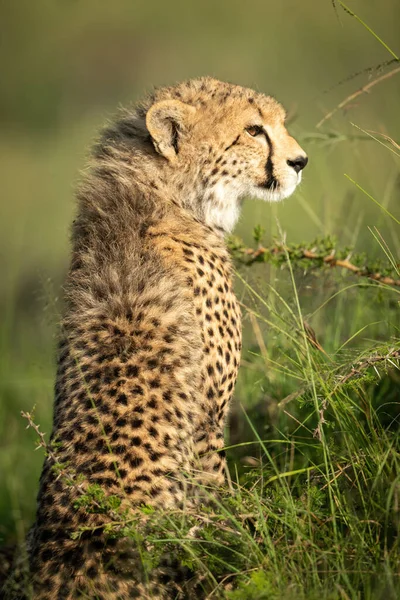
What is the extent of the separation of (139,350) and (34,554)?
64 centimetres

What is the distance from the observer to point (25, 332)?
22.3 ft

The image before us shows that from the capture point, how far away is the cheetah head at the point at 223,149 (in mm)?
3336

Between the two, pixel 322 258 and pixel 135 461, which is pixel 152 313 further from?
pixel 322 258

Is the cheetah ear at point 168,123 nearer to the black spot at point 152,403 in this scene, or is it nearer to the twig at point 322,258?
the twig at point 322,258

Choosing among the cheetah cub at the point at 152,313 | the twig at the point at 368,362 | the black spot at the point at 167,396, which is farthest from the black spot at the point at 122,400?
the twig at the point at 368,362

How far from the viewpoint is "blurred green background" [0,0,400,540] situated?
530cm

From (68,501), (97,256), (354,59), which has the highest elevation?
(354,59)

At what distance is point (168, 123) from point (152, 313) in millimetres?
726

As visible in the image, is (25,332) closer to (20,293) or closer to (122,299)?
(20,293)

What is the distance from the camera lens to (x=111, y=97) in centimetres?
1123

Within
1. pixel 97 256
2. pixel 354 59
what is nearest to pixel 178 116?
pixel 97 256

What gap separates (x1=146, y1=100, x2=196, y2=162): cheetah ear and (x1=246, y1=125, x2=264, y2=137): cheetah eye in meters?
0.21

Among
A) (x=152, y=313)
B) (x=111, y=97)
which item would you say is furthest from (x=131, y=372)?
(x=111, y=97)

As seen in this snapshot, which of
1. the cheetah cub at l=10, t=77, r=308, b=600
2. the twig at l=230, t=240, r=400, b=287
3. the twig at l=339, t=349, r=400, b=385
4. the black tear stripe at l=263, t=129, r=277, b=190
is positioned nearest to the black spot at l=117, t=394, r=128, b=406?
the cheetah cub at l=10, t=77, r=308, b=600
